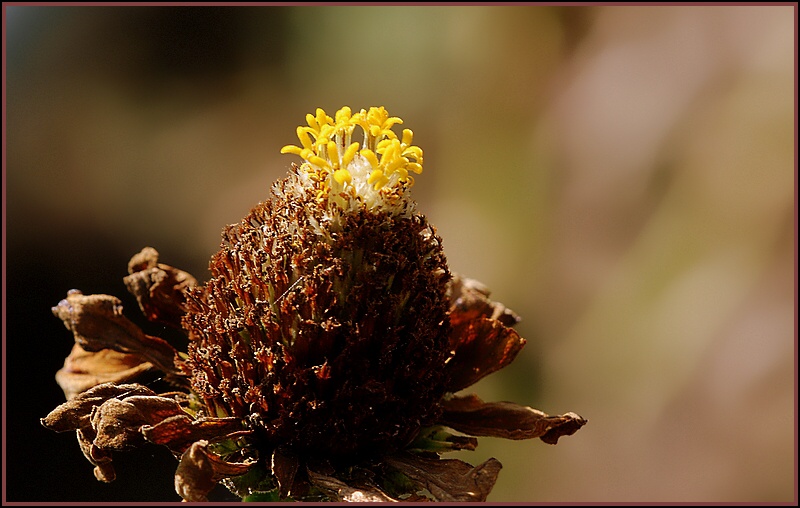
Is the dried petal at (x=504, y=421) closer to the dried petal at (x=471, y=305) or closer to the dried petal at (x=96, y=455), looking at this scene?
the dried petal at (x=471, y=305)

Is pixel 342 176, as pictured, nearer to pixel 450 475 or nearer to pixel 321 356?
pixel 321 356

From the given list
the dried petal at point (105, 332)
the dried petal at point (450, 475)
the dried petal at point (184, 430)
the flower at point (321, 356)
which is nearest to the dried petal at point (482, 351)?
the flower at point (321, 356)

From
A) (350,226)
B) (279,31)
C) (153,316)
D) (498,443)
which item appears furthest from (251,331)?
(279,31)

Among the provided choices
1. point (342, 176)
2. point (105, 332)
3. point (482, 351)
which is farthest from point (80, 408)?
point (482, 351)

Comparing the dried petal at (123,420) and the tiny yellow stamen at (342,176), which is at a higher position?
the tiny yellow stamen at (342,176)

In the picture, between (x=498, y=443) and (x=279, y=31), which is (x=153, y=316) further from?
(x=279, y=31)

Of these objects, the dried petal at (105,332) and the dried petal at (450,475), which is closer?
the dried petal at (450,475)
